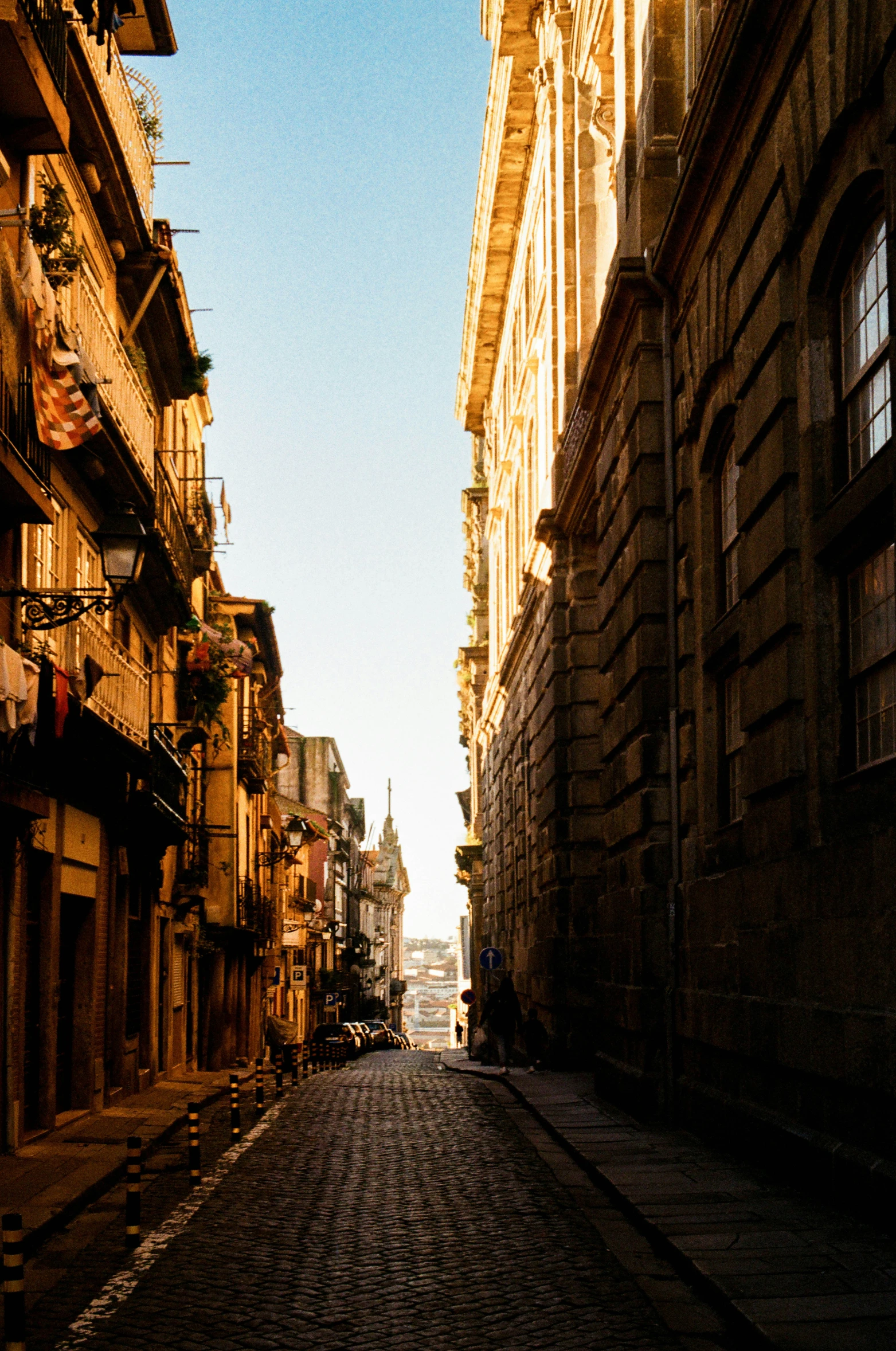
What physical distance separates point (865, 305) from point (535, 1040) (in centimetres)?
2004

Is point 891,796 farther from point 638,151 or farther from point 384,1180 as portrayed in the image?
point 638,151

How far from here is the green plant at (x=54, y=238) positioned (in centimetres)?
1769


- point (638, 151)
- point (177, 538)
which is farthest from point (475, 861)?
point (638, 151)

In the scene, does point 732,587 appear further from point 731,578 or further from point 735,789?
point 735,789

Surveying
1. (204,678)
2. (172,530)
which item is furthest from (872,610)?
(204,678)

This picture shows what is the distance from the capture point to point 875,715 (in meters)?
10.5

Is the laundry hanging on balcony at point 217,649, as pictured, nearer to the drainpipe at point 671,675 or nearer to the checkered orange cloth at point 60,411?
the checkered orange cloth at point 60,411

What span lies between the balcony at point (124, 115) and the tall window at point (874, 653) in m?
12.5

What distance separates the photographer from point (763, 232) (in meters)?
12.6

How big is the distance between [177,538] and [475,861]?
37.6 meters

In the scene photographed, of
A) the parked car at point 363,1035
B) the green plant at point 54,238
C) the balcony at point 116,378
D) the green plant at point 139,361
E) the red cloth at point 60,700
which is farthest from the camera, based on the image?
the parked car at point 363,1035

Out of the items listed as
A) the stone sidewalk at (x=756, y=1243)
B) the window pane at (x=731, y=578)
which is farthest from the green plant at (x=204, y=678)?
the stone sidewalk at (x=756, y=1243)

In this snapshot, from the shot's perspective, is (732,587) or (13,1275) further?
(732,587)

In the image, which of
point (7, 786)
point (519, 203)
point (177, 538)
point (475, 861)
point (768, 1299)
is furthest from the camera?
point (475, 861)
